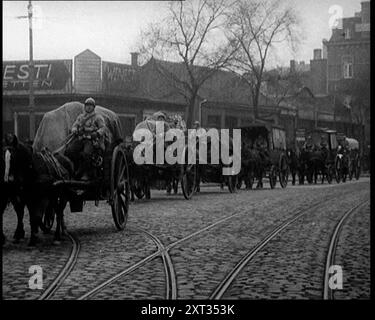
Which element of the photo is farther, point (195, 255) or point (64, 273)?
point (195, 255)

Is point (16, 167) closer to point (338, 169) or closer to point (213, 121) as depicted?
point (213, 121)

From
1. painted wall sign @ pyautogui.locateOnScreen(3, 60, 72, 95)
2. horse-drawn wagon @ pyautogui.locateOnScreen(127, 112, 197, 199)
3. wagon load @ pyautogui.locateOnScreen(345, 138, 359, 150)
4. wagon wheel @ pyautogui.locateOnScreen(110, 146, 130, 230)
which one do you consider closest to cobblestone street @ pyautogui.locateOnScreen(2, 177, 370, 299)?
wagon wheel @ pyautogui.locateOnScreen(110, 146, 130, 230)

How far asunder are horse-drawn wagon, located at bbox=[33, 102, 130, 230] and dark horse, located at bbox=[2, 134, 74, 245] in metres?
0.16

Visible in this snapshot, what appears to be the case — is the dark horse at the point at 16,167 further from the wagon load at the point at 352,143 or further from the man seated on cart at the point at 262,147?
the man seated on cart at the point at 262,147

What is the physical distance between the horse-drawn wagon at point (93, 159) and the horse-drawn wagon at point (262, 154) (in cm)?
1024

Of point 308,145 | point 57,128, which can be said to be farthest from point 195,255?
point 308,145

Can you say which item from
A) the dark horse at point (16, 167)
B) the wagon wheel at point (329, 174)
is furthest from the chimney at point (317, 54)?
the wagon wheel at point (329, 174)

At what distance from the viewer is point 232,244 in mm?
7676

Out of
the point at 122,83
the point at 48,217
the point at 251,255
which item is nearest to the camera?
the point at 251,255

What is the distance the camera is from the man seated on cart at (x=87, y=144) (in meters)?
8.34

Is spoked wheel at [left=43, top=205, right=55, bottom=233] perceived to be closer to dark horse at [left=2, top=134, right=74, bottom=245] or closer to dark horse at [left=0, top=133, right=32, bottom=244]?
dark horse at [left=2, top=134, right=74, bottom=245]

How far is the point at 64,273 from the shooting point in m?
5.79

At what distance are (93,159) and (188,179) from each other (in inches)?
269
